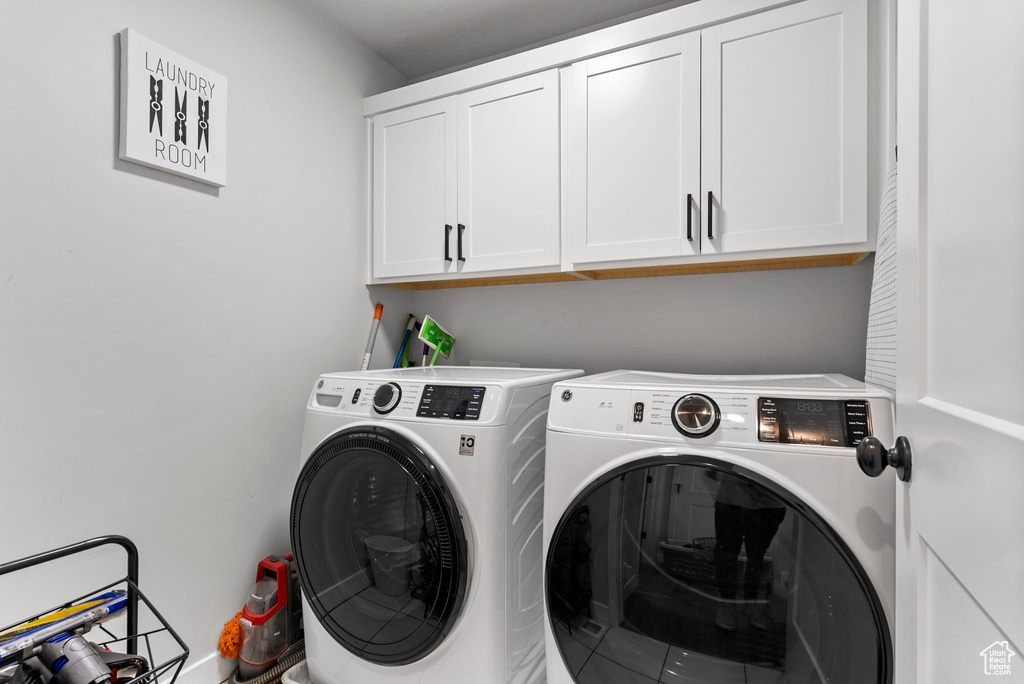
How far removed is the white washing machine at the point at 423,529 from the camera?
4.35 ft

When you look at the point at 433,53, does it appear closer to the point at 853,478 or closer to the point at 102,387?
the point at 102,387

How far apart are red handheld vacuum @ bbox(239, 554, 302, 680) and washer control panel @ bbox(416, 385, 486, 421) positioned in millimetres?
809

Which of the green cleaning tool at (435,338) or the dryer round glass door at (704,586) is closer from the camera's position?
Answer: the dryer round glass door at (704,586)

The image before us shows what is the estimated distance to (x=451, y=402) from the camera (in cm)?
141

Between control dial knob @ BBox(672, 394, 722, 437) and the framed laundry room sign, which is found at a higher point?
the framed laundry room sign

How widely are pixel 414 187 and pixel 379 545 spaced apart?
4.48 ft

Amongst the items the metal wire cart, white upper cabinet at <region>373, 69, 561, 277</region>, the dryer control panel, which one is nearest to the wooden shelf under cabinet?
white upper cabinet at <region>373, 69, 561, 277</region>

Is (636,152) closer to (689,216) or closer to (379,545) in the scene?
(689,216)

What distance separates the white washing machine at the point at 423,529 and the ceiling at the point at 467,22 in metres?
1.41

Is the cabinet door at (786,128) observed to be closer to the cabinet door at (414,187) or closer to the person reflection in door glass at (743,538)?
the person reflection in door glass at (743,538)

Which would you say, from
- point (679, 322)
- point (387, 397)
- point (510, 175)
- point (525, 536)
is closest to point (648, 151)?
point (510, 175)

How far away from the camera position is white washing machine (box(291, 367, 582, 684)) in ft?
4.35

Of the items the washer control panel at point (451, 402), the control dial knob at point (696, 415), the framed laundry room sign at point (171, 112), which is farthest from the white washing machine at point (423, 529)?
the framed laundry room sign at point (171, 112)

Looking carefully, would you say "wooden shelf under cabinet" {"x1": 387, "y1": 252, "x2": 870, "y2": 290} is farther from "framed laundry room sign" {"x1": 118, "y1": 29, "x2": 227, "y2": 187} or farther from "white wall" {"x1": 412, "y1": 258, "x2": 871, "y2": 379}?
"framed laundry room sign" {"x1": 118, "y1": 29, "x2": 227, "y2": 187}
